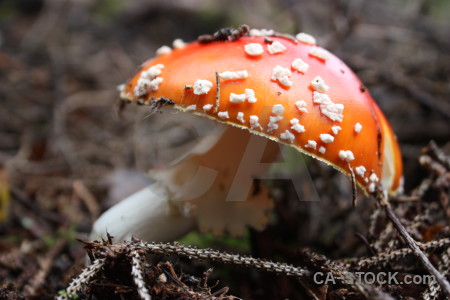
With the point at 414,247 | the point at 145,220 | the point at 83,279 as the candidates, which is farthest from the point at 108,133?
the point at 414,247

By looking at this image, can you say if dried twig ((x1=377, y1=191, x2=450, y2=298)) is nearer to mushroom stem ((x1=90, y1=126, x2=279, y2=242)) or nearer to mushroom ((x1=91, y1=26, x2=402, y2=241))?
mushroom ((x1=91, y1=26, x2=402, y2=241))

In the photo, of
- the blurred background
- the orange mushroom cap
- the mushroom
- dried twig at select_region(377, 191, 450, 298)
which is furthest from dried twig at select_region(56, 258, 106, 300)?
dried twig at select_region(377, 191, 450, 298)

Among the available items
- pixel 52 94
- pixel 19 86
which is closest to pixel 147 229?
pixel 52 94

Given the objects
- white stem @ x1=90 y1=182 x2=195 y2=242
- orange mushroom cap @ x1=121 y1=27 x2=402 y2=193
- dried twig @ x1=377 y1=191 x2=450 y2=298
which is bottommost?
dried twig @ x1=377 y1=191 x2=450 y2=298

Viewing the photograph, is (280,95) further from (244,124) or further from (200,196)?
(200,196)

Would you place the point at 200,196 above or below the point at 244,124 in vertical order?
below

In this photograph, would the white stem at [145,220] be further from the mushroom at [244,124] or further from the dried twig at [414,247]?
the dried twig at [414,247]

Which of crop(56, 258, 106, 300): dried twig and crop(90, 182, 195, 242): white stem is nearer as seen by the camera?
crop(56, 258, 106, 300): dried twig

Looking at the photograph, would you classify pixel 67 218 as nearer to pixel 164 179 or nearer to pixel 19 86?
pixel 164 179
